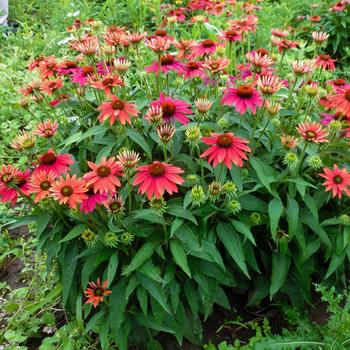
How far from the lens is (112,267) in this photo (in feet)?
4.65

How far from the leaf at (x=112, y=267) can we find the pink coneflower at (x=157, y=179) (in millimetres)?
285

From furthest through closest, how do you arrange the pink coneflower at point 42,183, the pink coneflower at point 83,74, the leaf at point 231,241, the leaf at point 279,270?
the pink coneflower at point 83,74
the leaf at point 279,270
the leaf at point 231,241
the pink coneflower at point 42,183

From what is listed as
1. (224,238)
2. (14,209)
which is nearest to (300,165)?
(224,238)

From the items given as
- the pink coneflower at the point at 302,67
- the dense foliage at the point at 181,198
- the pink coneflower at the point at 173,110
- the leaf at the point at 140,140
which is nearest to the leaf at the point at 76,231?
the dense foliage at the point at 181,198

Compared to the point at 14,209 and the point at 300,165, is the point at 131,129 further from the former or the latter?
the point at 14,209

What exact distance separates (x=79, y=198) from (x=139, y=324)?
605mm

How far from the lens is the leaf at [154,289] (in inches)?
55.7

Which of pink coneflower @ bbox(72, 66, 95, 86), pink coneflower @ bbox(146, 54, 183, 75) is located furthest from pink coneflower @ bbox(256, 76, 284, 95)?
pink coneflower @ bbox(72, 66, 95, 86)

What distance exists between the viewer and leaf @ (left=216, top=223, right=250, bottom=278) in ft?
4.79

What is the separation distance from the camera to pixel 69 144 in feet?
5.55

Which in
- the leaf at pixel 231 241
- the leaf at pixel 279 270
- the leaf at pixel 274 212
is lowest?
the leaf at pixel 279 270

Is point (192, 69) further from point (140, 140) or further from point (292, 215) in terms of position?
point (292, 215)

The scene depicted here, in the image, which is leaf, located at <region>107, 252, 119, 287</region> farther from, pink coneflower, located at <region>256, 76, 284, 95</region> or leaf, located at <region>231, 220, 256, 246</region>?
pink coneflower, located at <region>256, 76, 284, 95</region>

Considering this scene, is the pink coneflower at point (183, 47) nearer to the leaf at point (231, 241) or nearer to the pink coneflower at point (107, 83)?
the pink coneflower at point (107, 83)
